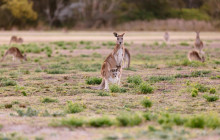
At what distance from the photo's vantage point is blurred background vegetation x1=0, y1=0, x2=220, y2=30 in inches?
3155

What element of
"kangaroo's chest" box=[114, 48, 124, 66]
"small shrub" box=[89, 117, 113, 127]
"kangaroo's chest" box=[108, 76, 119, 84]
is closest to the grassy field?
"small shrub" box=[89, 117, 113, 127]

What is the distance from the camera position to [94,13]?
86.2 meters

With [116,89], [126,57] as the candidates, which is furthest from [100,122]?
[126,57]

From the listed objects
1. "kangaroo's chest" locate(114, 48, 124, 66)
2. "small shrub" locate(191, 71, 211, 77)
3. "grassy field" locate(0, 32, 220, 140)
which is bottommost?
"grassy field" locate(0, 32, 220, 140)

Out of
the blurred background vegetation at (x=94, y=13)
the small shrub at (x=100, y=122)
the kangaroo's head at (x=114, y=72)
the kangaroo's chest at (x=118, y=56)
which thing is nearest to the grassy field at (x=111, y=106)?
the small shrub at (x=100, y=122)

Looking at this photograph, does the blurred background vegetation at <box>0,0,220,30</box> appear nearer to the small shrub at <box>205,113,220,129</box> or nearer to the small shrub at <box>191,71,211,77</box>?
the small shrub at <box>191,71,211,77</box>

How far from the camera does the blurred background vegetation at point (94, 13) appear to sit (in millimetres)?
80125

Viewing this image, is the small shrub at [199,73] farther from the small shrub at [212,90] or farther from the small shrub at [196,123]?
the small shrub at [196,123]

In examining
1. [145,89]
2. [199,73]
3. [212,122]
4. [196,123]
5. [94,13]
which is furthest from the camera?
[94,13]

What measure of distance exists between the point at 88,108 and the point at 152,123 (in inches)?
109

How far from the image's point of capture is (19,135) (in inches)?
303

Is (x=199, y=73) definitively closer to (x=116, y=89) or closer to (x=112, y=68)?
(x=112, y=68)

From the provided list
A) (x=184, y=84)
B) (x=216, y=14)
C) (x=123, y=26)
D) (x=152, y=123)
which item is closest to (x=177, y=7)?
(x=216, y=14)

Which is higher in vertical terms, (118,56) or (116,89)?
(118,56)
